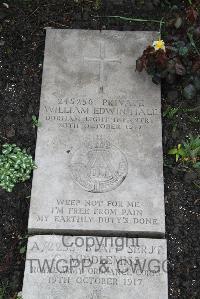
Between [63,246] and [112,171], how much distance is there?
0.71m

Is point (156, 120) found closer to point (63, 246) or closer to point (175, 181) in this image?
point (175, 181)

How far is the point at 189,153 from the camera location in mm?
3941

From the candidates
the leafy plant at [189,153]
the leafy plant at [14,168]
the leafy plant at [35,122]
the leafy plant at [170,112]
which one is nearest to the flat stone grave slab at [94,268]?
the leafy plant at [14,168]

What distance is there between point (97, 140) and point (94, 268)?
1050 millimetres

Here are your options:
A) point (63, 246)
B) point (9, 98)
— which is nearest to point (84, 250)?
point (63, 246)

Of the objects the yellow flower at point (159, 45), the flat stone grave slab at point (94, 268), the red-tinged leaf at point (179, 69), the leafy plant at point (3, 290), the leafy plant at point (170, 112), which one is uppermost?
the yellow flower at point (159, 45)

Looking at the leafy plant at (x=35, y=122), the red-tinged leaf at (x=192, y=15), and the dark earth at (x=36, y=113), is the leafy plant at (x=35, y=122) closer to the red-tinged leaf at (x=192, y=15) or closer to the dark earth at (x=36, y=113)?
the dark earth at (x=36, y=113)

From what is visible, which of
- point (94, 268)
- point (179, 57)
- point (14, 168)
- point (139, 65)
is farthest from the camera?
point (179, 57)

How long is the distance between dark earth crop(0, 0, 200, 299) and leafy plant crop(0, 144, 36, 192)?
8cm

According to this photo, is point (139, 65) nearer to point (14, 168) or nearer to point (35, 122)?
point (35, 122)

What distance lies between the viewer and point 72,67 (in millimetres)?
4215

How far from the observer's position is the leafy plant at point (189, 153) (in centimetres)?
393

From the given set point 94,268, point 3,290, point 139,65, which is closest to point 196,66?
point 139,65

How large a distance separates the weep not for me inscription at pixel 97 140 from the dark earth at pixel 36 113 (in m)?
0.17
